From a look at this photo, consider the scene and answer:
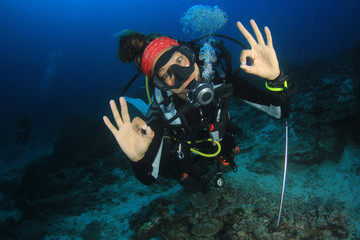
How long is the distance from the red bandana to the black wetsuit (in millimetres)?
682

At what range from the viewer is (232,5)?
326 feet

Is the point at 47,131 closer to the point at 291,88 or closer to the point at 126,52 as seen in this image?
the point at 126,52

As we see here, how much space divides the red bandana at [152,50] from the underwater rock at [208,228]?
2.51 metres

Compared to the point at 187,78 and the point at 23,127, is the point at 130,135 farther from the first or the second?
the point at 23,127

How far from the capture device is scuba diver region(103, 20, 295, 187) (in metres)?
2.27

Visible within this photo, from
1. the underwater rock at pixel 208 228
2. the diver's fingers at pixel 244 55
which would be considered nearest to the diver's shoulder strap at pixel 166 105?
the diver's fingers at pixel 244 55

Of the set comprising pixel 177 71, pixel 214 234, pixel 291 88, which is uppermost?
pixel 177 71

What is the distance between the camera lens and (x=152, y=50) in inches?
100

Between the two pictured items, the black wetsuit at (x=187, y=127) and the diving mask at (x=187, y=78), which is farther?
the black wetsuit at (x=187, y=127)

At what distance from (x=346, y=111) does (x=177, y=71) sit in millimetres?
4893

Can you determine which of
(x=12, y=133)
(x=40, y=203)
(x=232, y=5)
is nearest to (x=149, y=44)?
(x=40, y=203)

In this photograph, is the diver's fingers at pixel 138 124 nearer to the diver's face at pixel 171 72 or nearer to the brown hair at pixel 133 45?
the diver's face at pixel 171 72

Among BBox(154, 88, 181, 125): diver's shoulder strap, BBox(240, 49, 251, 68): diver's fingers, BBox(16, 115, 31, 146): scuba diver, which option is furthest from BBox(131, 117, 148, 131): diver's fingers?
BBox(16, 115, 31, 146): scuba diver

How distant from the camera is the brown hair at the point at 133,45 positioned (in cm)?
280
